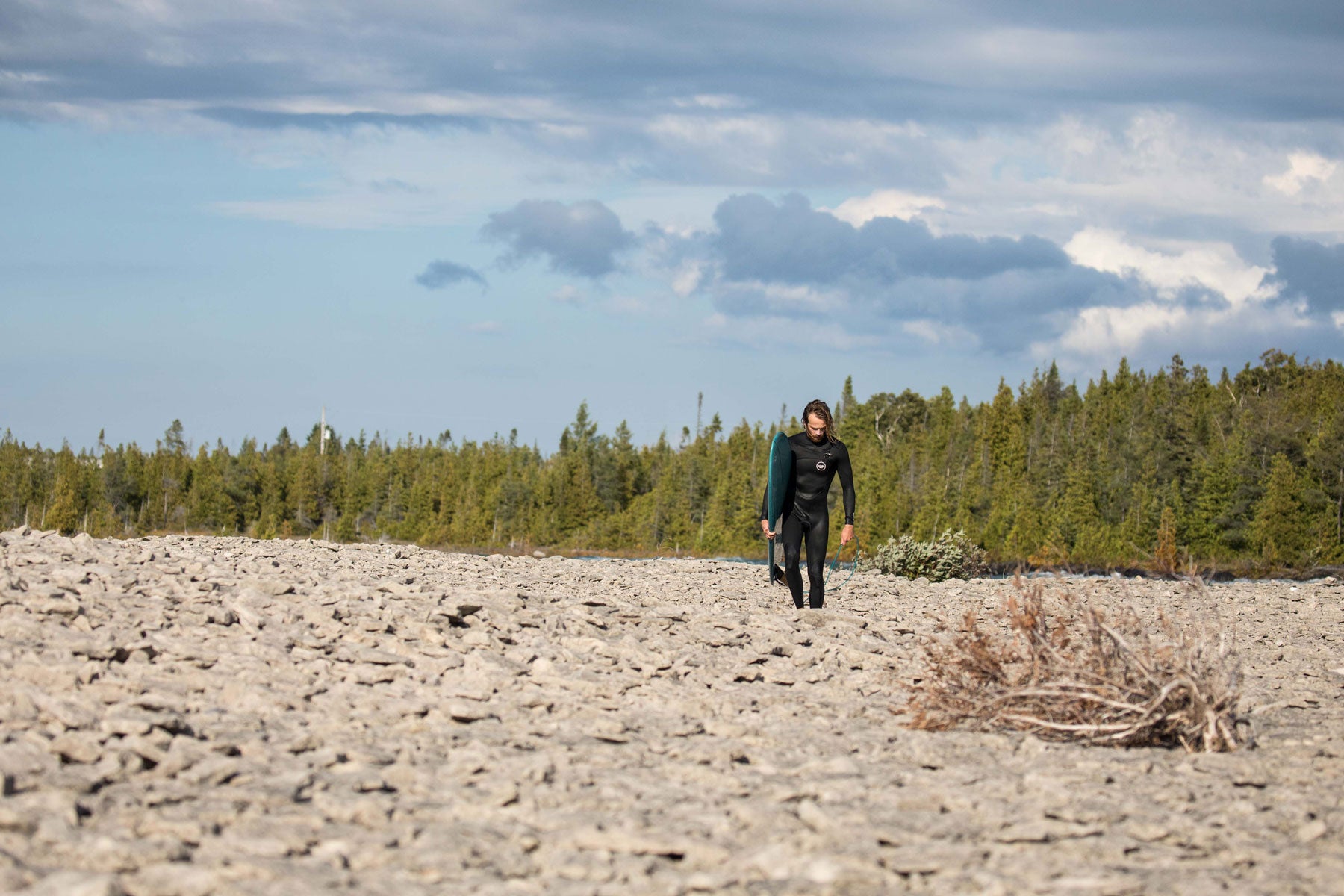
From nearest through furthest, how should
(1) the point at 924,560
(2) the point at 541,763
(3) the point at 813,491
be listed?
1. (2) the point at 541,763
2. (3) the point at 813,491
3. (1) the point at 924,560

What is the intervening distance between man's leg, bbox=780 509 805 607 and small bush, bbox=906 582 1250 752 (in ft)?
12.5

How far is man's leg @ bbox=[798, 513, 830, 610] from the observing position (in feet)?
38.2

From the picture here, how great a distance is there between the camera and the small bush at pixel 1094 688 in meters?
6.84

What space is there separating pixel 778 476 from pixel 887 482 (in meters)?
95.1

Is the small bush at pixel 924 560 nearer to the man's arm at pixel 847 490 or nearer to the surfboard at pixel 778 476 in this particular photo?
the man's arm at pixel 847 490

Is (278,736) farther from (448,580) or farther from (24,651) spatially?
(448,580)

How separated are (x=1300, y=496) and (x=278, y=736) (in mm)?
73672

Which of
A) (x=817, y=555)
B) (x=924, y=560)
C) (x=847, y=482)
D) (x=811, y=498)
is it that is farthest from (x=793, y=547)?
(x=924, y=560)

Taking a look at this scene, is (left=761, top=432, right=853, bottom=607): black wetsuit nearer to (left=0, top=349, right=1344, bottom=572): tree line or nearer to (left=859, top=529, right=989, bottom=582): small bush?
(left=859, top=529, right=989, bottom=582): small bush

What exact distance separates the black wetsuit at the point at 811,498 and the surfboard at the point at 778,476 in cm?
5

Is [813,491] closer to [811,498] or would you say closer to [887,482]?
[811,498]

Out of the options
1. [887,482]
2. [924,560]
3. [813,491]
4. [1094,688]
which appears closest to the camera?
[1094,688]

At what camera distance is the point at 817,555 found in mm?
11758

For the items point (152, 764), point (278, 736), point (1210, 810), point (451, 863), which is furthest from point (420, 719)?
point (1210, 810)
